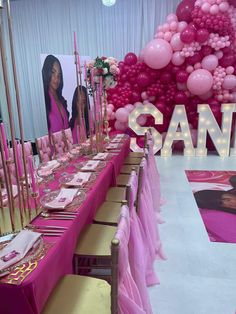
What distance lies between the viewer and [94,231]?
65.8 inches

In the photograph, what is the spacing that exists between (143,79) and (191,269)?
3655 millimetres

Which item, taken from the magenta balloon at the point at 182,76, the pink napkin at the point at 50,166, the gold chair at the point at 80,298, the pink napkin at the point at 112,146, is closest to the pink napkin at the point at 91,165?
the pink napkin at the point at 50,166

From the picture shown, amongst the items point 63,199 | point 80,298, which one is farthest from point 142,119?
point 80,298

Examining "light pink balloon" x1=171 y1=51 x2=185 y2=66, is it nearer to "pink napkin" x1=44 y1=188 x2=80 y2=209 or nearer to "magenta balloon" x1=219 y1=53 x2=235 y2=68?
"magenta balloon" x1=219 y1=53 x2=235 y2=68

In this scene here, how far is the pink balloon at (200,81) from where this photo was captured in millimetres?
4320

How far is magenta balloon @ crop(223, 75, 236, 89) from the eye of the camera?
14.4ft

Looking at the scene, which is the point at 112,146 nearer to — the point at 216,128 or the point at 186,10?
the point at 216,128

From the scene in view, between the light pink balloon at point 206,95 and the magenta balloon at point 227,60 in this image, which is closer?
the magenta balloon at point 227,60

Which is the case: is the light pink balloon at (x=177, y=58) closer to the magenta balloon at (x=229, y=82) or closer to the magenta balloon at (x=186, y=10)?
the magenta balloon at (x=186, y=10)

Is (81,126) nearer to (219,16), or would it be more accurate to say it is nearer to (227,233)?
(227,233)

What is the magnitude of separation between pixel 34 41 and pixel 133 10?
2313mm

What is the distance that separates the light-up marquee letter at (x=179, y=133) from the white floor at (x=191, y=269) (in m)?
2.07

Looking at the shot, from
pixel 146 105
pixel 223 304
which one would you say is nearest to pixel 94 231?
pixel 223 304

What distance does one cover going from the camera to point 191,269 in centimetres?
188
